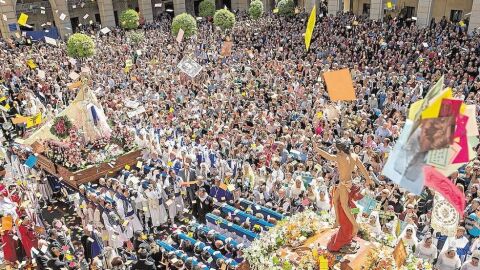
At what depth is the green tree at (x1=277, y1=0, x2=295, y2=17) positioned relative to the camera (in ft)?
107

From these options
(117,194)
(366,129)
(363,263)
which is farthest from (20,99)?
(363,263)

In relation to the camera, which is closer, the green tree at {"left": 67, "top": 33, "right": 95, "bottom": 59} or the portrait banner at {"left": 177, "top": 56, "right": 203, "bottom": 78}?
the portrait banner at {"left": 177, "top": 56, "right": 203, "bottom": 78}

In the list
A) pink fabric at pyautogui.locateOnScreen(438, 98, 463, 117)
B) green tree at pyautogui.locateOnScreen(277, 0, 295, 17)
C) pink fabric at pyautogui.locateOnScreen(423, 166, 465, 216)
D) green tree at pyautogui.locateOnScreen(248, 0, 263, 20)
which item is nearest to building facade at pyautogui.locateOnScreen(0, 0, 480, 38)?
green tree at pyautogui.locateOnScreen(277, 0, 295, 17)

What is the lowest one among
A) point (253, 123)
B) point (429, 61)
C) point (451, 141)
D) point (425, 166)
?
point (253, 123)

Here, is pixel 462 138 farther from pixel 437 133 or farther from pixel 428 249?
pixel 428 249

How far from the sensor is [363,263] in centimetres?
736

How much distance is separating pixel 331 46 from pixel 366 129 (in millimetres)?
A: 10904

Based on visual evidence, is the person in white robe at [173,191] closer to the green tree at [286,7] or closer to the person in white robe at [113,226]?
the person in white robe at [113,226]

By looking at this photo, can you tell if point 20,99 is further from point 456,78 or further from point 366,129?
point 456,78

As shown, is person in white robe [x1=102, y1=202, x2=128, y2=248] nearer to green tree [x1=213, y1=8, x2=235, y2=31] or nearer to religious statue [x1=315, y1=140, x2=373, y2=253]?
religious statue [x1=315, y1=140, x2=373, y2=253]

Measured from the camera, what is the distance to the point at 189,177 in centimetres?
1253

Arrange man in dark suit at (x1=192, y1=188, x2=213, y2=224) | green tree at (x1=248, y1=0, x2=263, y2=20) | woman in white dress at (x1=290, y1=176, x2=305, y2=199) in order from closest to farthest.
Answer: woman in white dress at (x1=290, y1=176, x2=305, y2=199), man in dark suit at (x1=192, y1=188, x2=213, y2=224), green tree at (x1=248, y1=0, x2=263, y2=20)

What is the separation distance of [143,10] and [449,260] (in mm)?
37180

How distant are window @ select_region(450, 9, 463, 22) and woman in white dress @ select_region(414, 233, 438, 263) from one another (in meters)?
26.8
